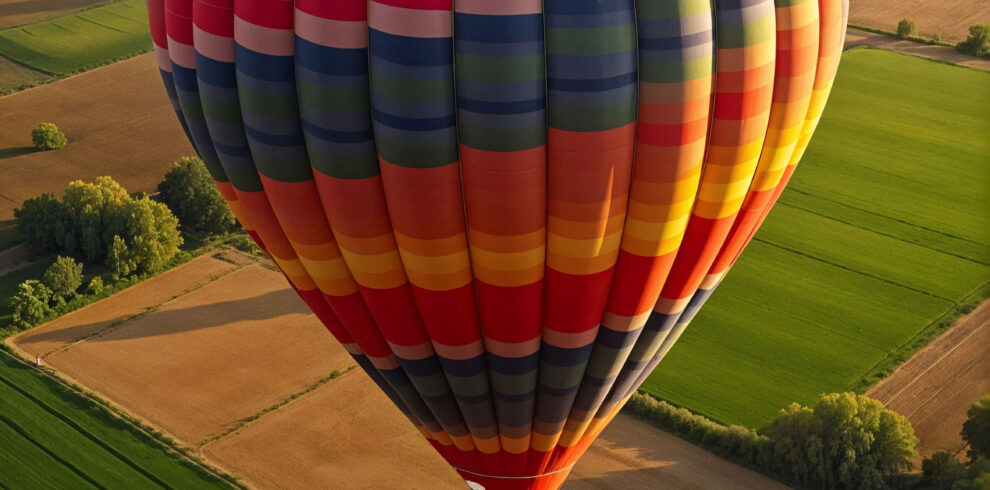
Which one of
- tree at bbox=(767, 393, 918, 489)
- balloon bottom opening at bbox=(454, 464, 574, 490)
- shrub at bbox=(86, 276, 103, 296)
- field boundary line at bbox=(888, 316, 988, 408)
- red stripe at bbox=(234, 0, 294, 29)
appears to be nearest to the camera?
red stripe at bbox=(234, 0, 294, 29)

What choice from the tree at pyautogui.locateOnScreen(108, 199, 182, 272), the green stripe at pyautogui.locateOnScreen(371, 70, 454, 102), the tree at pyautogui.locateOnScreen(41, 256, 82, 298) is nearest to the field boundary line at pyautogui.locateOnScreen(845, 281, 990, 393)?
the green stripe at pyautogui.locateOnScreen(371, 70, 454, 102)

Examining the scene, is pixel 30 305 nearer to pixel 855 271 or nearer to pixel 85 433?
pixel 85 433

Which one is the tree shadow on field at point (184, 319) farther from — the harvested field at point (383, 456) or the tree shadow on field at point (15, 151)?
the tree shadow on field at point (15, 151)

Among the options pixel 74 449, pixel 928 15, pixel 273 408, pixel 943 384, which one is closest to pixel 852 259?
pixel 943 384

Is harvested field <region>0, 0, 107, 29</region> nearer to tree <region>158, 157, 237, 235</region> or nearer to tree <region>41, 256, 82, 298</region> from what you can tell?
tree <region>158, 157, 237, 235</region>

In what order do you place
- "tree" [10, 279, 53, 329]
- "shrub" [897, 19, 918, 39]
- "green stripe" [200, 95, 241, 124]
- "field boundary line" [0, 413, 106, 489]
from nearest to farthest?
"green stripe" [200, 95, 241, 124] < "field boundary line" [0, 413, 106, 489] < "tree" [10, 279, 53, 329] < "shrub" [897, 19, 918, 39]

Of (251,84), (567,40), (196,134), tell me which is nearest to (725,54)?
(567,40)

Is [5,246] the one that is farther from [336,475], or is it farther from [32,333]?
[336,475]

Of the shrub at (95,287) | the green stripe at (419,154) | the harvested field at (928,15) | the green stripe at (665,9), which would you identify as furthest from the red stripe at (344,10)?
the harvested field at (928,15)
